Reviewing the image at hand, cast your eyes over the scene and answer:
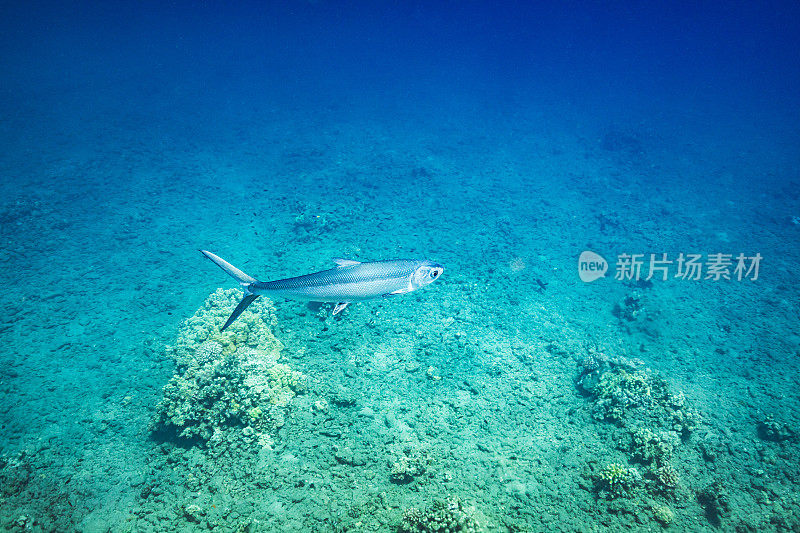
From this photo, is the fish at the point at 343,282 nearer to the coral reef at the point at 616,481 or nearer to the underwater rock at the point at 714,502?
the coral reef at the point at 616,481

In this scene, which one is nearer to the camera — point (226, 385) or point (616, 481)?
point (616, 481)

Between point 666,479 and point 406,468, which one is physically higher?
point 666,479

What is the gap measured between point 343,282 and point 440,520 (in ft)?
11.8

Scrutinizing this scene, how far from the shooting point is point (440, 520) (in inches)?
172

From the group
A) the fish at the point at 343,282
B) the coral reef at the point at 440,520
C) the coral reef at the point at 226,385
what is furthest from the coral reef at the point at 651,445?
the coral reef at the point at 226,385

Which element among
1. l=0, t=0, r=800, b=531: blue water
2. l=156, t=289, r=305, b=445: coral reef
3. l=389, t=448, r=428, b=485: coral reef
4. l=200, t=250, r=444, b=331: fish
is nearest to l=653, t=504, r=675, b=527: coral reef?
l=0, t=0, r=800, b=531: blue water

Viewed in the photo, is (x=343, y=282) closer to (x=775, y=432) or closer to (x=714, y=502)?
(x=714, y=502)

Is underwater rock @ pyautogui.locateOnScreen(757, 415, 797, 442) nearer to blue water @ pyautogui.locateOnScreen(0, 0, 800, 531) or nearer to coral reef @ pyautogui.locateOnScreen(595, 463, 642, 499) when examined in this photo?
blue water @ pyautogui.locateOnScreen(0, 0, 800, 531)

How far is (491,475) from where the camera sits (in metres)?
5.49

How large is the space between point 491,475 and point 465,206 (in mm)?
12200

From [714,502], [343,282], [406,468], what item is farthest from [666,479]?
[343,282]

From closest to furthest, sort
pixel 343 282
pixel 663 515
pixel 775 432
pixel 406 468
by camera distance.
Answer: pixel 343 282 < pixel 663 515 < pixel 406 468 < pixel 775 432

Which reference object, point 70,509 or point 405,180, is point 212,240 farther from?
point 405,180

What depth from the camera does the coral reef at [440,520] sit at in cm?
431
